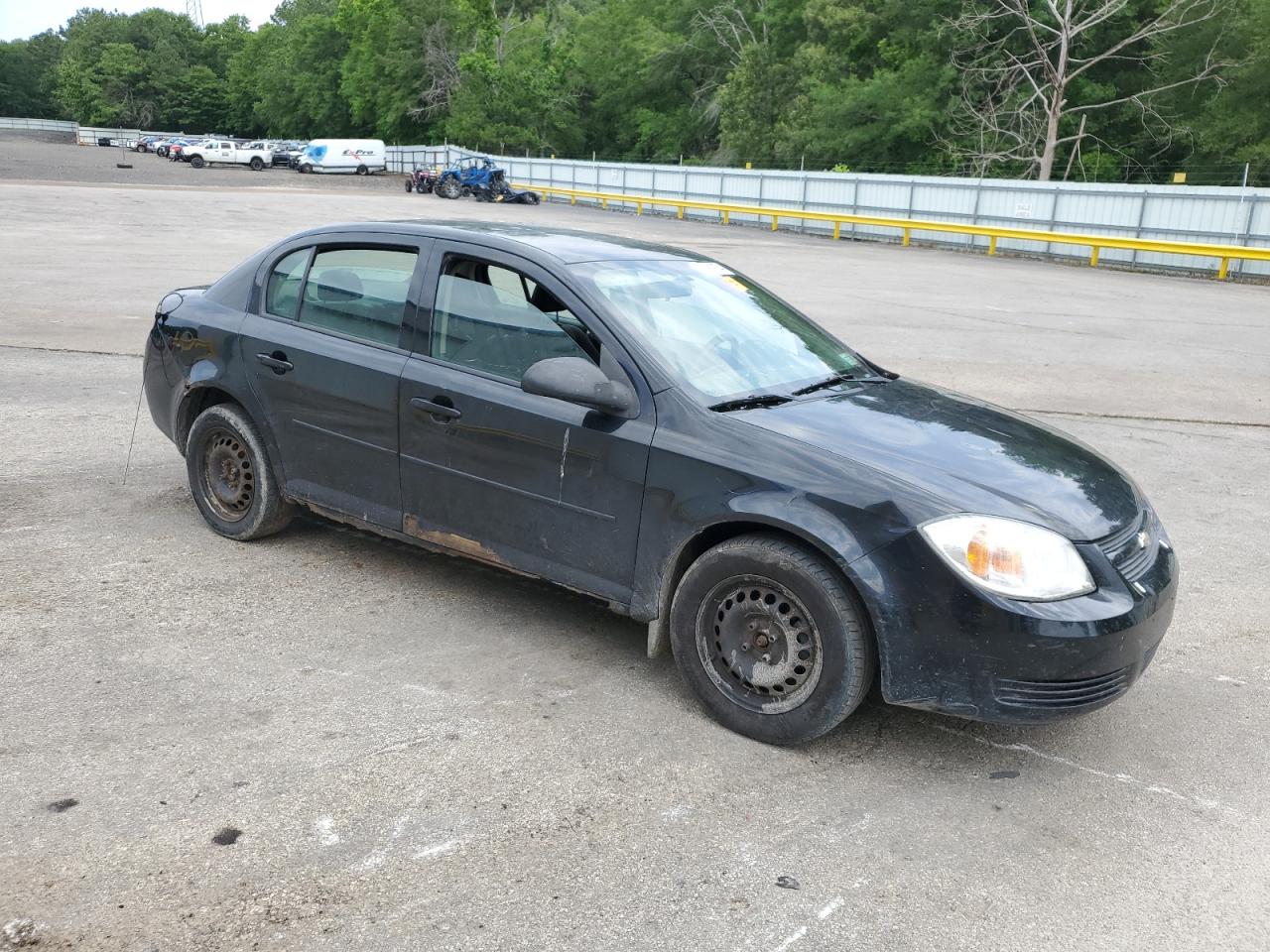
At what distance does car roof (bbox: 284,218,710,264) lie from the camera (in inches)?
180

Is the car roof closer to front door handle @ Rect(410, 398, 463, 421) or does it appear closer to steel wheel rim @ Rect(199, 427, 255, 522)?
front door handle @ Rect(410, 398, 463, 421)

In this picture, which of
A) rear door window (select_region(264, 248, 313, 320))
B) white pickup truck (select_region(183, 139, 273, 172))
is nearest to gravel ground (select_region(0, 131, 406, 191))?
white pickup truck (select_region(183, 139, 273, 172))

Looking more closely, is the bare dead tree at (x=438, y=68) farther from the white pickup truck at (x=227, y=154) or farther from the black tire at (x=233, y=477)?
the black tire at (x=233, y=477)

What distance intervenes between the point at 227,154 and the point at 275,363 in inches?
2824

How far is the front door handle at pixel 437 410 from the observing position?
14.6ft

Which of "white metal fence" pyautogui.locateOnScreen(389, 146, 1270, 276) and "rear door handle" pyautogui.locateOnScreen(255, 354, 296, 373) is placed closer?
"rear door handle" pyautogui.locateOnScreen(255, 354, 296, 373)

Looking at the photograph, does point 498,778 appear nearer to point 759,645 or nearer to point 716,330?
point 759,645

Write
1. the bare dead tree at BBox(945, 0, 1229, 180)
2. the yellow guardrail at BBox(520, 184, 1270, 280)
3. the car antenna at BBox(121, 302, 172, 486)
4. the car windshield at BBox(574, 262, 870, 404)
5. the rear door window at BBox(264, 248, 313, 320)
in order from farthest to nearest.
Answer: the bare dead tree at BBox(945, 0, 1229, 180) < the yellow guardrail at BBox(520, 184, 1270, 280) < the car antenna at BBox(121, 302, 172, 486) < the rear door window at BBox(264, 248, 313, 320) < the car windshield at BBox(574, 262, 870, 404)

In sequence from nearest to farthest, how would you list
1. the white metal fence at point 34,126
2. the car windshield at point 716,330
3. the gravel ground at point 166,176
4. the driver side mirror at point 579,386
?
the driver side mirror at point 579,386
the car windshield at point 716,330
the gravel ground at point 166,176
the white metal fence at point 34,126

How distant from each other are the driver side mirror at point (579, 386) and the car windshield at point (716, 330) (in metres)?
0.23

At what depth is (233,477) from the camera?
17.9 feet

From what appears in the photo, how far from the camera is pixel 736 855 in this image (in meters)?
3.17

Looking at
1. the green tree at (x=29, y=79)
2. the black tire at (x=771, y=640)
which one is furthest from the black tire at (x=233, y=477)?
the green tree at (x=29, y=79)

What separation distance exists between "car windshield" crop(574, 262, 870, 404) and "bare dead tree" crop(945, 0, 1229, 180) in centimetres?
4375
